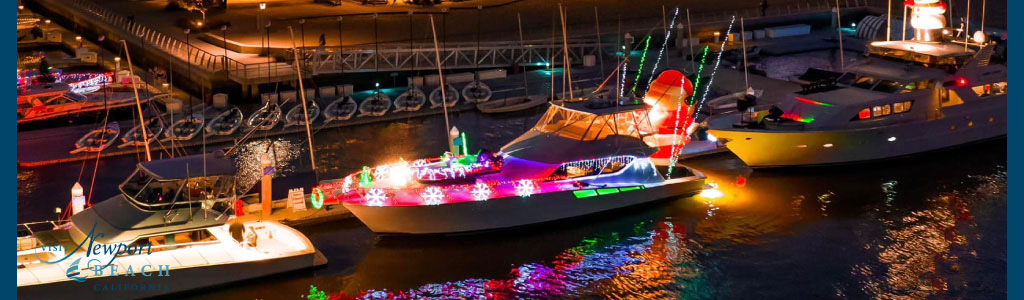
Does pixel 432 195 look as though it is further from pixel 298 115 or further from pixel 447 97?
pixel 447 97

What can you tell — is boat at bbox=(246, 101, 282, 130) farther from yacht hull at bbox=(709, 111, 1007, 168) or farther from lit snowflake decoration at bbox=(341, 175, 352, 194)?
yacht hull at bbox=(709, 111, 1007, 168)

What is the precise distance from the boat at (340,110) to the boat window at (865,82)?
50.7ft

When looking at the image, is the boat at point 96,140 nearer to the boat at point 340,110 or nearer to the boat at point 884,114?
the boat at point 340,110

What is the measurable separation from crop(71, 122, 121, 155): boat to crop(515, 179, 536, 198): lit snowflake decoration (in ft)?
42.8

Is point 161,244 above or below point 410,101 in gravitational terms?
below

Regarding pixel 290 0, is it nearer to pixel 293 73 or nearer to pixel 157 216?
pixel 293 73

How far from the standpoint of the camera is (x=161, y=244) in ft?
78.4

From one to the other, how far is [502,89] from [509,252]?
1709cm

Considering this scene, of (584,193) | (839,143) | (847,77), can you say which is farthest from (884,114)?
(584,193)

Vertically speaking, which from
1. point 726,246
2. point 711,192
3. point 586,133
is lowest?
point 726,246

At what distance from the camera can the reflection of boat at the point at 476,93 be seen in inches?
1603

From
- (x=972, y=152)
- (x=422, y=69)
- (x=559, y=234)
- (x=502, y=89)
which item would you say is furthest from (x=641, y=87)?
(x=559, y=234)

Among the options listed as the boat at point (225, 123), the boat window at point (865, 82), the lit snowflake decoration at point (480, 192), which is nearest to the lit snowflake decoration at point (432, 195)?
the lit snowflake decoration at point (480, 192)

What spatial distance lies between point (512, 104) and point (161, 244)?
18.0m
